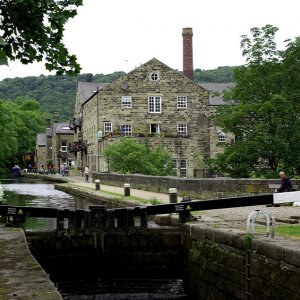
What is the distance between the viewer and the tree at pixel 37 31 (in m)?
8.30

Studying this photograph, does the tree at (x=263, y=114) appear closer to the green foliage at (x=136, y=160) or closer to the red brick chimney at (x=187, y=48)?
the green foliage at (x=136, y=160)

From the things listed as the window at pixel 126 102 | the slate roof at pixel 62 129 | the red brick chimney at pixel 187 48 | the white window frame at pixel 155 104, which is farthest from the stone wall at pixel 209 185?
the slate roof at pixel 62 129

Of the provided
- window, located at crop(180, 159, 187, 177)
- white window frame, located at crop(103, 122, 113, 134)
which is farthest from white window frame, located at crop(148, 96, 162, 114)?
window, located at crop(180, 159, 187, 177)

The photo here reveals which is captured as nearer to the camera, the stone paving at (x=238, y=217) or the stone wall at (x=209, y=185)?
the stone paving at (x=238, y=217)

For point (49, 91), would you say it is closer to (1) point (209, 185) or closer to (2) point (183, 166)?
(2) point (183, 166)

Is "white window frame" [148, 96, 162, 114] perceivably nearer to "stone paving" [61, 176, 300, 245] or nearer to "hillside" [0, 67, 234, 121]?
"stone paving" [61, 176, 300, 245]

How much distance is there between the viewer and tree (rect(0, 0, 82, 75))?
27.2 feet

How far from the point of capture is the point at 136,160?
41031mm

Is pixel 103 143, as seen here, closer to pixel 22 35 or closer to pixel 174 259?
pixel 174 259

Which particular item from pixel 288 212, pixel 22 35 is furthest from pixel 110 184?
pixel 22 35

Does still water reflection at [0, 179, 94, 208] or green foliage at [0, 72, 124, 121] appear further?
green foliage at [0, 72, 124, 121]

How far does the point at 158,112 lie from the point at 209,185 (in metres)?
33.2

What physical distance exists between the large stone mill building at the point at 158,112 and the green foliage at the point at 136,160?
7.98 m

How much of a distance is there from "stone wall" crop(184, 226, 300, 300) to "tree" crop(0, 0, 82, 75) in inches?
159
